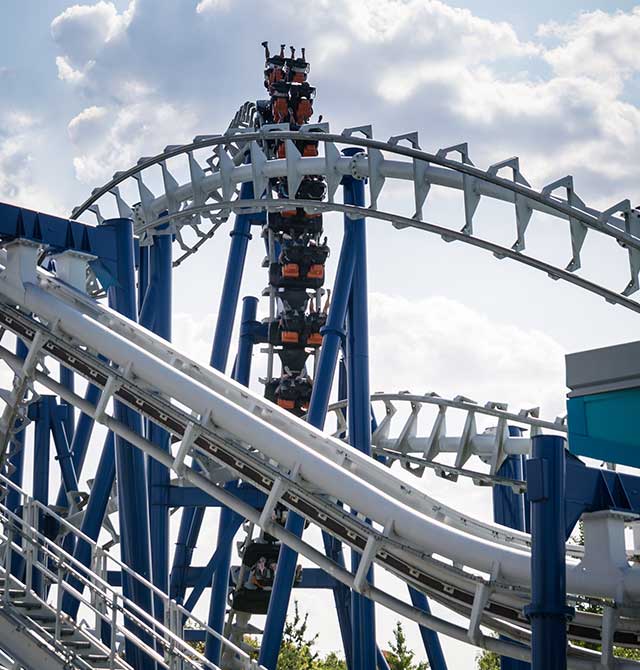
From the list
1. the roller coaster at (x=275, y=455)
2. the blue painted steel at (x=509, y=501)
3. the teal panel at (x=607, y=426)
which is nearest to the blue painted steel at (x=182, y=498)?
the roller coaster at (x=275, y=455)

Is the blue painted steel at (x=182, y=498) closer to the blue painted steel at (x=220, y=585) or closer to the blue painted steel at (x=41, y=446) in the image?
the blue painted steel at (x=220, y=585)

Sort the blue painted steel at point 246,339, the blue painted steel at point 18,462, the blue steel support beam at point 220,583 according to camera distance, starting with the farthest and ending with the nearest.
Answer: the blue painted steel at point 246,339
the blue painted steel at point 18,462
the blue steel support beam at point 220,583

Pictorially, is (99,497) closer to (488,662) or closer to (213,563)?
(213,563)

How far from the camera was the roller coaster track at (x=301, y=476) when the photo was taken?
335 inches

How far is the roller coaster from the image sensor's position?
27.2ft

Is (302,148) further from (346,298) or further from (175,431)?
(175,431)

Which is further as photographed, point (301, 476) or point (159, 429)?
point (159, 429)

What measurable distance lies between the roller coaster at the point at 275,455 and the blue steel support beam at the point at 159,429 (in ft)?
0.08

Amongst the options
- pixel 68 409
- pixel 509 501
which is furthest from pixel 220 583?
pixel 509 501

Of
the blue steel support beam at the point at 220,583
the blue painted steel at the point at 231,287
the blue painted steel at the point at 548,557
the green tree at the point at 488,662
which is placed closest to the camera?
the blue painted steel at the point at 548,557

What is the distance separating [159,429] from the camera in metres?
13.0

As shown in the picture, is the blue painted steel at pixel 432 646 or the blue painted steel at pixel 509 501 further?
the blue painted steel at pixel 509 501

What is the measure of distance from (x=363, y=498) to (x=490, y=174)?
3230 mm

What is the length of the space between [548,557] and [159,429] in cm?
622
